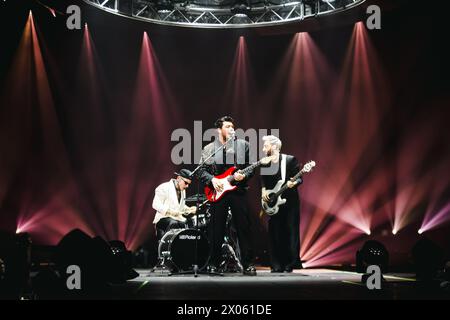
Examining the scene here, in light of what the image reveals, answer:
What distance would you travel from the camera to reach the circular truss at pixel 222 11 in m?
11.2

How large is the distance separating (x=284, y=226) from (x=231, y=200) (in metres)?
1.24

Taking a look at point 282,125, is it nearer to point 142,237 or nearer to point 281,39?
point 281,39

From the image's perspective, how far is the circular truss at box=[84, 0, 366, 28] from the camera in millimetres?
11156

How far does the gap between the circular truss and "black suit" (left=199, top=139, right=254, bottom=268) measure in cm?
515

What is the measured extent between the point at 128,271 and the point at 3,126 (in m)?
5.44

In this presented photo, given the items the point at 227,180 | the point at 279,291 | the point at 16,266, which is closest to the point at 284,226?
the point at 227,180

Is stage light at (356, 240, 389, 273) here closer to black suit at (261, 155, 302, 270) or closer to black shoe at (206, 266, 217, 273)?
black suit at (261, 155, 302, 270)

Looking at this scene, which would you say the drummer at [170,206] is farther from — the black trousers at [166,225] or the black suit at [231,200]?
the black suit at [231,200]

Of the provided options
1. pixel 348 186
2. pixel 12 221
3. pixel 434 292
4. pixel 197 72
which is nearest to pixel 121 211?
pixel 12 221

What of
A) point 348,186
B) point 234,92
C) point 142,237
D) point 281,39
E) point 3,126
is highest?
point 281,39

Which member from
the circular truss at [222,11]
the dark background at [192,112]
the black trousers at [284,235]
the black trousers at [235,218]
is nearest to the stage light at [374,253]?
the black trousers at [235,218]

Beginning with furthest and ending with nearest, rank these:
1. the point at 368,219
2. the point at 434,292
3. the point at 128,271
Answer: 1. the point at 368,219
2. the point at 128,271
3. the point at 434,292

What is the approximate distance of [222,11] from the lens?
38.6ft

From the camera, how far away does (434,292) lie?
4664 mm
